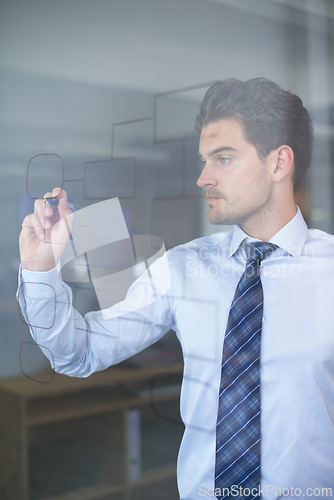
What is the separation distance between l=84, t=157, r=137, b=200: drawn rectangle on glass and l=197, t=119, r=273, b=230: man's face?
0.57 feet

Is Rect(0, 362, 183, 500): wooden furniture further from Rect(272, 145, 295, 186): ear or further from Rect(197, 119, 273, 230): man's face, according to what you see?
Rect(272, 145, 295, 186): ear

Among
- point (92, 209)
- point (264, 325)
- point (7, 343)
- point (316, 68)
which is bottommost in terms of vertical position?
point (7, 343)

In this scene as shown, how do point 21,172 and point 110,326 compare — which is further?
point 21,172

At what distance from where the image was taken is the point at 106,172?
129cm

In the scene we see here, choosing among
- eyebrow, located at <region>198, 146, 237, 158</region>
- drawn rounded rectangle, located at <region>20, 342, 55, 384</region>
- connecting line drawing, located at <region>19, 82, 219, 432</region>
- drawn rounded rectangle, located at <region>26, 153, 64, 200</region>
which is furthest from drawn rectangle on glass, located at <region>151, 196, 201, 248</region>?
drawn rounded rectangle, located at <region>20, 342, 55, 384</region>

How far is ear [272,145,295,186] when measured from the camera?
1179 millimetres

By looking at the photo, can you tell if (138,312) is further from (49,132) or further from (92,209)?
(49,132)

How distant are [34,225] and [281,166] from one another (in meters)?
0.58

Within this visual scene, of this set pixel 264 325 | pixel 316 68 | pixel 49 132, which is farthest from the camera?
pixel 49 132

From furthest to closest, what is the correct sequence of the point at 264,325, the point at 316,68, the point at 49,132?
the point at 49,132 < the point at 316,68 < the point at 264,325

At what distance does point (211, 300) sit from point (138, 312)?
17cm

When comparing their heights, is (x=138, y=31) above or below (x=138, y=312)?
above

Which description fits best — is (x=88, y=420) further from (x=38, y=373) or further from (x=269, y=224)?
(x=269, y=224)

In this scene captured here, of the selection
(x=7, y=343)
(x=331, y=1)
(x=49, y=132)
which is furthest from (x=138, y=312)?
(x=331, y=1)
